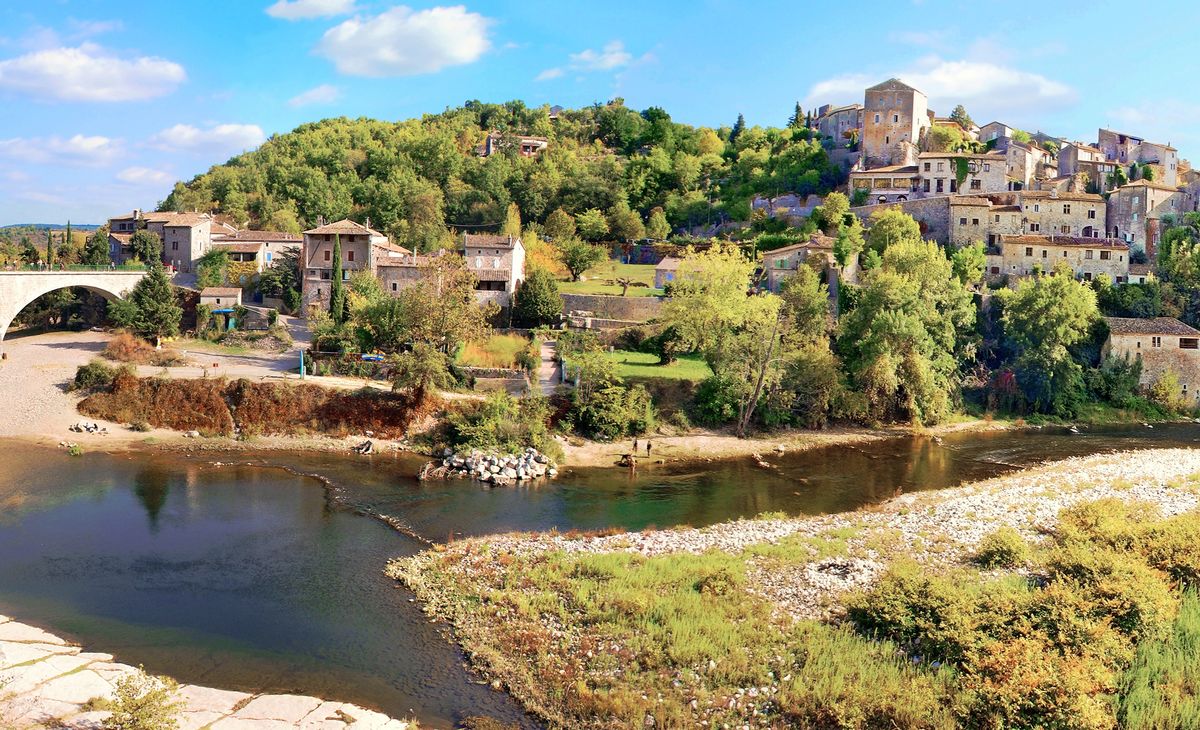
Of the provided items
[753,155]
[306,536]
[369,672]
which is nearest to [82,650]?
[369,672]

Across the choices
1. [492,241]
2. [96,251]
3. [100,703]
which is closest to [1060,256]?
[492,241]

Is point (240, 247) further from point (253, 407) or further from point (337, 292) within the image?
point (253, 407)

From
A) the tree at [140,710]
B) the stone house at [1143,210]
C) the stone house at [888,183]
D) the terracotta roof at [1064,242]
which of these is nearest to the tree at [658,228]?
the stone house at [888,183]

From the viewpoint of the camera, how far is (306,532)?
2106 cm

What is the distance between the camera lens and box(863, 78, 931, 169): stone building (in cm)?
6316

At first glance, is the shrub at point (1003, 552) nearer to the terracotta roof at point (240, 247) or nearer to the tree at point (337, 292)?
the tree at point (337, 292)

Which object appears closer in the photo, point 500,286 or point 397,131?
point 500,286

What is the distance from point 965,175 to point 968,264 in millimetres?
13597

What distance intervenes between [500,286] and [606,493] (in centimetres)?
2176

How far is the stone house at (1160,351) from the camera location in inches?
1647

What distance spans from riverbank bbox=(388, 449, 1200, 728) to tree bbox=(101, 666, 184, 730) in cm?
493

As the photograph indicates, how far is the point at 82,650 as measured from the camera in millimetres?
14219

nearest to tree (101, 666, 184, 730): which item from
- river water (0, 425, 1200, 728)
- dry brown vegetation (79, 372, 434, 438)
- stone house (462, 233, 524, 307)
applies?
river water (0, 425, 1200, 728)

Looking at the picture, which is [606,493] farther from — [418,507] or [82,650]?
[82,650]
